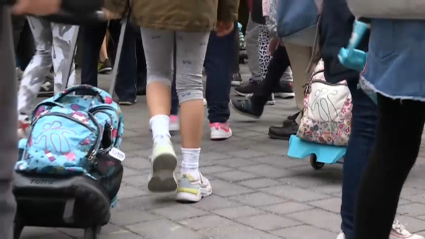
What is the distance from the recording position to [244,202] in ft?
13.3

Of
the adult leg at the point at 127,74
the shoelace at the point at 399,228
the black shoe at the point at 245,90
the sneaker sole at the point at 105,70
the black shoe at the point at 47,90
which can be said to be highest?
the shoelace at the point at 399,228

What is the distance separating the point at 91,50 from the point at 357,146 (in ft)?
9.38

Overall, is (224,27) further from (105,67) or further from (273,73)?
(105,67)

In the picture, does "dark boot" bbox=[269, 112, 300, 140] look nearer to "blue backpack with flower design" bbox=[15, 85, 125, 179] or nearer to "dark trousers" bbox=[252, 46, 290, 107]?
"dark trousers" bbox=[252, 46, 290, 107]

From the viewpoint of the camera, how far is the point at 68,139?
3225 mm

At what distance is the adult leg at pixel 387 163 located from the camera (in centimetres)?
246

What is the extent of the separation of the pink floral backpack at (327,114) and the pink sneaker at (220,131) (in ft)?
4.07

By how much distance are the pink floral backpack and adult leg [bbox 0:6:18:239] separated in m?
2.47

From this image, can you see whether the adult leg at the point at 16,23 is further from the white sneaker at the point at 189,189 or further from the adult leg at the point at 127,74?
the adult leg at the point at 127,74

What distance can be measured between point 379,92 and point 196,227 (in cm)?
145

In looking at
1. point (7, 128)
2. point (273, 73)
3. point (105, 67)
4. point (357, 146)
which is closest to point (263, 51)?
point (273, 73)

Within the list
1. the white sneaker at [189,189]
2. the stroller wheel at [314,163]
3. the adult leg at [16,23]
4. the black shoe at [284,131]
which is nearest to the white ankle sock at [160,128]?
the white sneaker at [189,189]

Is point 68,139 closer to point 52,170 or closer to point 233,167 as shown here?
point 52,170

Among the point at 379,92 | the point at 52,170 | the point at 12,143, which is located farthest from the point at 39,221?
the point at 379,92
